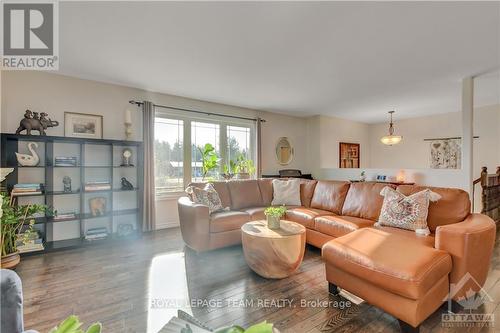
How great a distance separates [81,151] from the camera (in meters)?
3.32

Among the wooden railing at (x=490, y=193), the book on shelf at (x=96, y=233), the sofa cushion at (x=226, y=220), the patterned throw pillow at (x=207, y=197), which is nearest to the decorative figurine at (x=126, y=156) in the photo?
the book on shelf at (x=96, y=233)

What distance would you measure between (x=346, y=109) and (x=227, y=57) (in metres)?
3.74

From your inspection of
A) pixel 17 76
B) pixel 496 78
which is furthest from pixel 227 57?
pixel 496 78

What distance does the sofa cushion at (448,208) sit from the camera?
7.41 feet

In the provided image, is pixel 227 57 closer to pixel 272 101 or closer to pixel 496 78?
pixel 272 101

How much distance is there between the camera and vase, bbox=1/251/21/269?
97.4 inches

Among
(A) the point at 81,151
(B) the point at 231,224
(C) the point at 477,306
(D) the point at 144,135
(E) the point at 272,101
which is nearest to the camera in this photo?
(C) the point at 477,306

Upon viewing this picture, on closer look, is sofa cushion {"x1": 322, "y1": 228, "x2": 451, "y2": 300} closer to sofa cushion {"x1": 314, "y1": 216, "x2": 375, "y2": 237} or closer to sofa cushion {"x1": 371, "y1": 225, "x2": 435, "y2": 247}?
sofa cushion {"x1": 371, "y1": 225, "x2": 435, "y2": 247}

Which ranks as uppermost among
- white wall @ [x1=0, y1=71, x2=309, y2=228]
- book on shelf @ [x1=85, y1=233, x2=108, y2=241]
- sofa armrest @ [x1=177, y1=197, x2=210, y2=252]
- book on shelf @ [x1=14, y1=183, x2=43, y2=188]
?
white wall @ [x1=0, y1=71, x2=309, y2=228]

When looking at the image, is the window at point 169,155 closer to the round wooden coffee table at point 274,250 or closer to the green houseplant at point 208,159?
the green houseplant at point 208,159

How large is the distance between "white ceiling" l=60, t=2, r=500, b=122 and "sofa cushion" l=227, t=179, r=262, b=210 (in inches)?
65.1

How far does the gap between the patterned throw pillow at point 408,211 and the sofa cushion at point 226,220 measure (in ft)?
5.60
